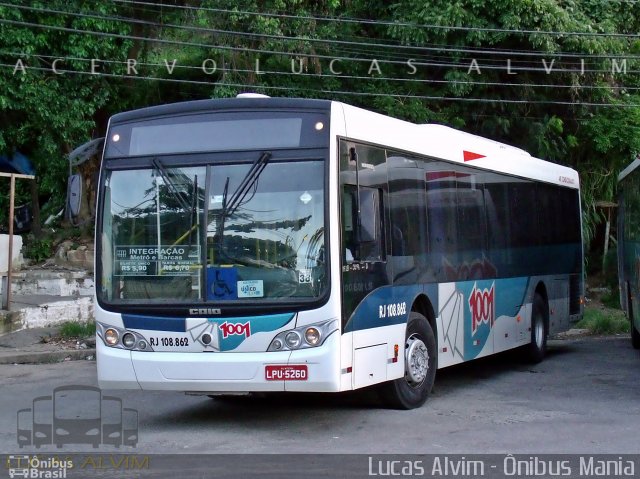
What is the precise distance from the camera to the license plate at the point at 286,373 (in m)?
8.63

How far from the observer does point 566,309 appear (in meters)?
16.8

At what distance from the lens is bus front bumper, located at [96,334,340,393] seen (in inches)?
339

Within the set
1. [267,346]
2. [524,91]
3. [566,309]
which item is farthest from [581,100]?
[267,346]

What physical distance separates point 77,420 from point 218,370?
2.26 meters

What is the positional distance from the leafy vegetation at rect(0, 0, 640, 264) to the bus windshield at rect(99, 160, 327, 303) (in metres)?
10.4

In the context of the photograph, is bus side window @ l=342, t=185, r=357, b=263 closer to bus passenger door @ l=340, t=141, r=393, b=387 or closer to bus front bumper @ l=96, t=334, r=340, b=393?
bus passenger door @ l=340, t=141, r=393, b=387

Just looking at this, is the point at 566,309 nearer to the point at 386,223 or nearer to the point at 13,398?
the point at 386,223

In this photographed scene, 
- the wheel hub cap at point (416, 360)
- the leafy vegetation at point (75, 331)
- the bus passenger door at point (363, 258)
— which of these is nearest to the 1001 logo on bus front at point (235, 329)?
the bus passenger door at point (363, 258)

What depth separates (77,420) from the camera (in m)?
10.2

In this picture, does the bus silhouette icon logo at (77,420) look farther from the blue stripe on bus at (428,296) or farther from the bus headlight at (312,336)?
the blue stripe on bus at (428,296)

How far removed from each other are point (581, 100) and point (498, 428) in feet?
48.4

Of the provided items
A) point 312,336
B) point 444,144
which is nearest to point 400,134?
point 444,144

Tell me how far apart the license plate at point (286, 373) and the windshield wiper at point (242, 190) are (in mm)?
1251

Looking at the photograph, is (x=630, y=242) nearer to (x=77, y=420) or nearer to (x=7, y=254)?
(x=77, y=420)
